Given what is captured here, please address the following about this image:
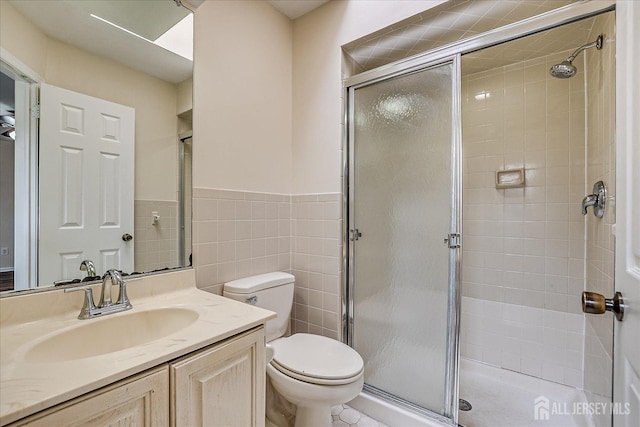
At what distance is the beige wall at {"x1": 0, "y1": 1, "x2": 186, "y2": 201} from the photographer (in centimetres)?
94

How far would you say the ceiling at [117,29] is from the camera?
1.00 m

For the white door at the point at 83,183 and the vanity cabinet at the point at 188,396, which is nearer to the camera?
the vanity cabinet at the point at 188,396

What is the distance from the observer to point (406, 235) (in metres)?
1.59

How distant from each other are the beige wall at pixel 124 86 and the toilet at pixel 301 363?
0.64m

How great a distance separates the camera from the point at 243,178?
161 cm

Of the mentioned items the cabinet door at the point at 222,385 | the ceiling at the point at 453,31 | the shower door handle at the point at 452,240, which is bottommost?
the cabinet door at the point at 222,385

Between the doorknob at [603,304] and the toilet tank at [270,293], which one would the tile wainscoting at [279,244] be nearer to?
the toilet tank at [270,293]

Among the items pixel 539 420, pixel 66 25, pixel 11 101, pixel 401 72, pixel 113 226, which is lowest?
pixel 539 420

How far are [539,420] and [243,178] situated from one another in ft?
7.10

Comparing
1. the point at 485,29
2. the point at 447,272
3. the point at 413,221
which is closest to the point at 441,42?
the point at 485,29

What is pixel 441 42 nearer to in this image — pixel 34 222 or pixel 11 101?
pixel 11 101

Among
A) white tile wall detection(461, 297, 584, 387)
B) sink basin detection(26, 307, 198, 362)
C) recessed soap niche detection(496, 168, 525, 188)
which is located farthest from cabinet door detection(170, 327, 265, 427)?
recessed soap niche detection(496, 168, 525, 188)

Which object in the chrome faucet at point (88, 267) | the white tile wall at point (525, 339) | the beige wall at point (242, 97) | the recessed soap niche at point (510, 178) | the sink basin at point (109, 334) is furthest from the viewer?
the recessed soap niche at point (510, 178)

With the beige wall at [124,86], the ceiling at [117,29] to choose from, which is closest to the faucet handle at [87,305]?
the beige wall at [124,86]
